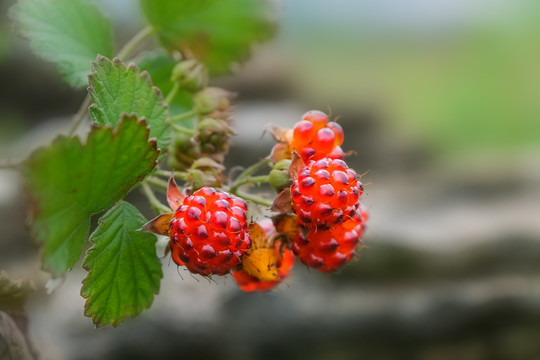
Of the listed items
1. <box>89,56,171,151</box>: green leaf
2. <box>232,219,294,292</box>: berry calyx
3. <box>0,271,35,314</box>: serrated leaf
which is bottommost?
<box>232,219,294,292</box>: berry calyx

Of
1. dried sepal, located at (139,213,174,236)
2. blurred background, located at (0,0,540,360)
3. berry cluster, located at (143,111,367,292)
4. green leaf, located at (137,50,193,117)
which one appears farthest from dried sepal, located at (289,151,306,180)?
blurred background, located at (0,0,540,360)

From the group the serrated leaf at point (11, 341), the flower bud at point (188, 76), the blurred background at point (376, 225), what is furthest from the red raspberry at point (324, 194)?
the blurred background at point (376, 225)

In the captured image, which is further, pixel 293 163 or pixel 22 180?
pixel 293 163

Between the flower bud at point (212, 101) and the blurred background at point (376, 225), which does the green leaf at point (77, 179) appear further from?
the blurred background at point (376, 225)

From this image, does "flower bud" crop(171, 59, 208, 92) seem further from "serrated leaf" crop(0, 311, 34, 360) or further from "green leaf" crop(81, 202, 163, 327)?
"serrated leaf" crop(0, 311, 34, 360)

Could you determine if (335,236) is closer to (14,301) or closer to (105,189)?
(105,189)

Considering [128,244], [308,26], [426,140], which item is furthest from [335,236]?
[308,26]
